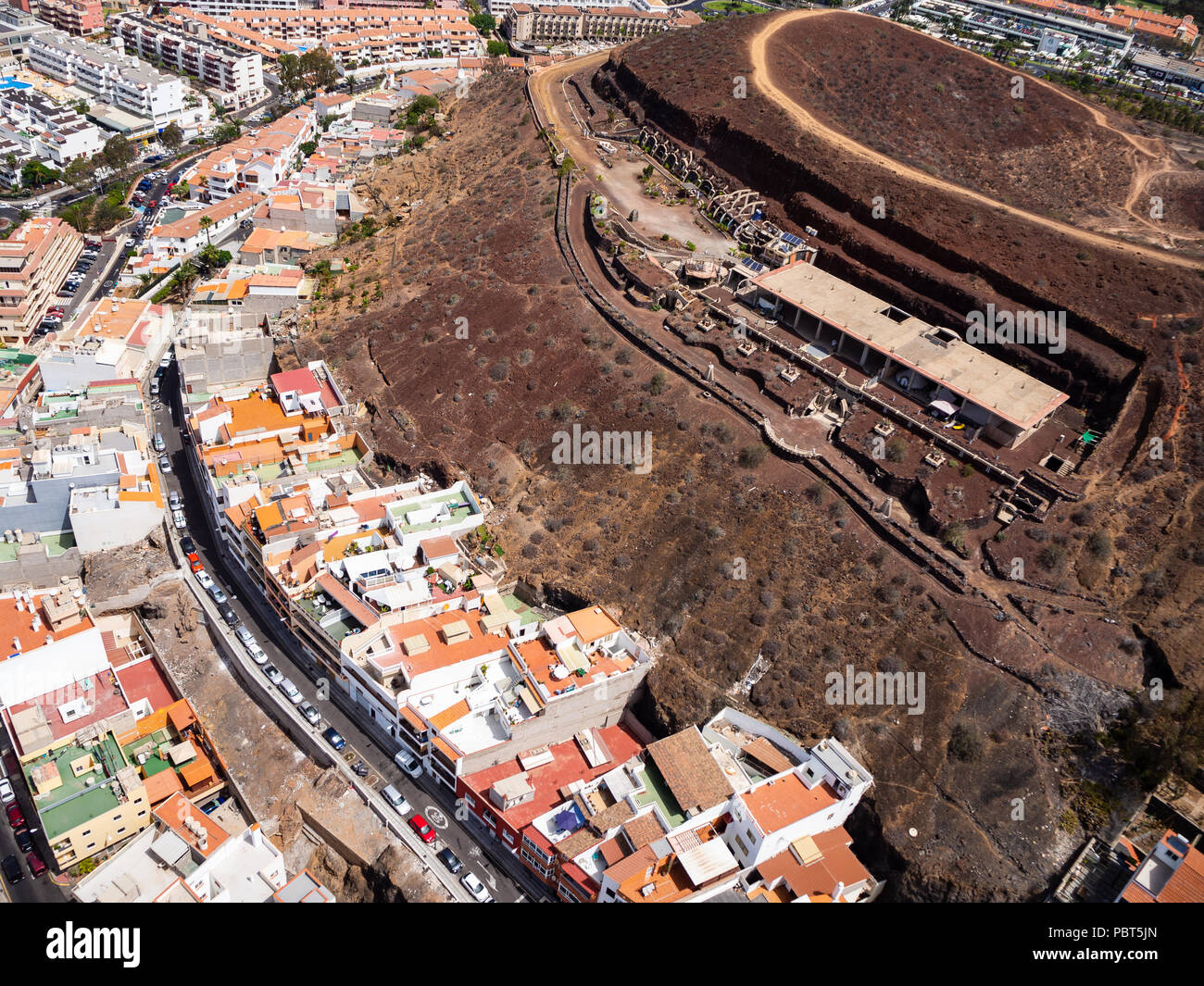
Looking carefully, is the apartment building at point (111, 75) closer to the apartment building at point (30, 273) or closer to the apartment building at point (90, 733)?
the apartment building at point (30, 273)

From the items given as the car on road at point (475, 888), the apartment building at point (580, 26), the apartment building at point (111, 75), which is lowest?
the car on road at point (475, 888)

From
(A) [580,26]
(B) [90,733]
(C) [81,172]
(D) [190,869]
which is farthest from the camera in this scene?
(A) [580,26]

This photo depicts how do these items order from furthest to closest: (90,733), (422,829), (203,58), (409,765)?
1. (203,58)
2. (409,765)
3. (90,733)
4. (422,829)

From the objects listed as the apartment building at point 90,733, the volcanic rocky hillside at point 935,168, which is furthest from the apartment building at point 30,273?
the volcanic rocky hillside at point 935,168

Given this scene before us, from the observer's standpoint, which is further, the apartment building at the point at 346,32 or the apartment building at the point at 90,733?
the apartment building at the point at 346,32

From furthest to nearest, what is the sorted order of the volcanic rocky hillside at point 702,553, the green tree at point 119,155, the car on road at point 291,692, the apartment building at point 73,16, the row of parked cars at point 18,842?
the apartment building at point 73,16 < the green tree at point 119,155 < the car on road at point 291,692 < the volcanic rocky hillside at point 702,553 < the row of parked cars at point 18,842

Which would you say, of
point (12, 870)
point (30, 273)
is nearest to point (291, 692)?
point (12, 870)

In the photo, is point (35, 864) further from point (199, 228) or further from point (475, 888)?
point (199, 228)

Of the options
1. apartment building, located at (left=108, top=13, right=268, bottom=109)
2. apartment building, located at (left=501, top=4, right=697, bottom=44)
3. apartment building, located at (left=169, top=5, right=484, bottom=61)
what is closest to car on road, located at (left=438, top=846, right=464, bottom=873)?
apartment building, located at (left=108, top=13, right=268, bottom=109)
